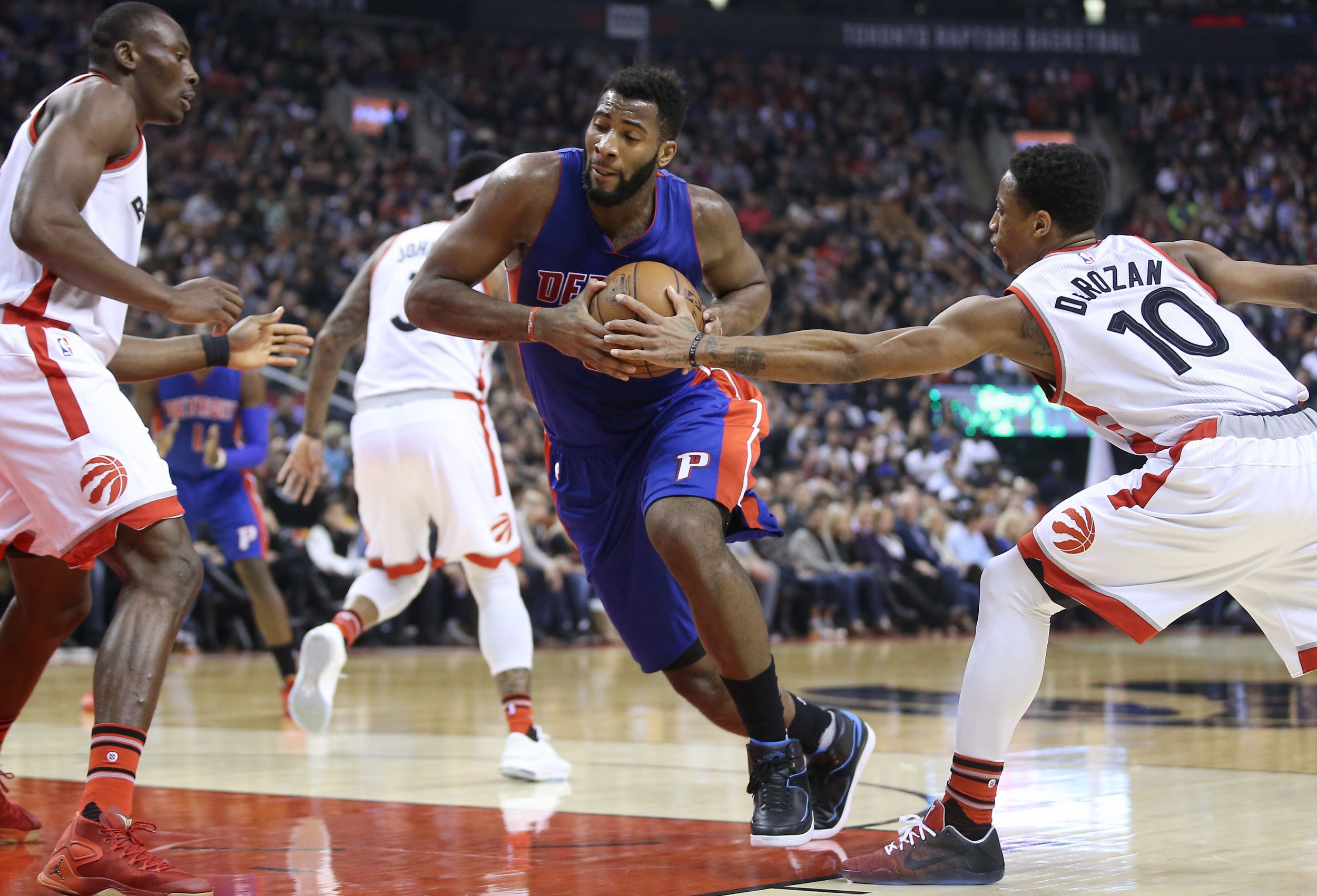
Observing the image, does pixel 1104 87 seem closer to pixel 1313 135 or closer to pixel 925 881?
pixel 1313 135

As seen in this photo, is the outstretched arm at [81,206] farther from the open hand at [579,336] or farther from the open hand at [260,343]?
the open hand at [579,336]

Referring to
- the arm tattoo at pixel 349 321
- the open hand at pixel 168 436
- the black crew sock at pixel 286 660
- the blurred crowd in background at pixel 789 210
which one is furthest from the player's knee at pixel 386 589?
the blurred crowd in background at pixel 789 210

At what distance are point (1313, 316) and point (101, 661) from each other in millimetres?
21262

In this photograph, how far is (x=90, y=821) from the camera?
3051 millimetres

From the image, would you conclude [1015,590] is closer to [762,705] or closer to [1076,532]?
[1076,532]

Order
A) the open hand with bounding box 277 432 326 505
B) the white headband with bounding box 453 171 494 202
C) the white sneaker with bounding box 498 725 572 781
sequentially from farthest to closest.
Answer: the open hand with bounding box 277 432 326 505 → the white headband with bounding box 453 171 494 202 → the white sneaker with bounding box 498 725 572 781

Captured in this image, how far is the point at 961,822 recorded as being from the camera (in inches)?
130

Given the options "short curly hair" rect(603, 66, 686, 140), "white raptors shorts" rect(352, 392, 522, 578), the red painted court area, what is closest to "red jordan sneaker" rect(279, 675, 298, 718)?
"white raptors shorts" rect(352, 392, 522, 578)

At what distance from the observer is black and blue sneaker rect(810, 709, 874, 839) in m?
3.90

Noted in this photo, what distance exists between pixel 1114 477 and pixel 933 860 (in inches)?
39.7

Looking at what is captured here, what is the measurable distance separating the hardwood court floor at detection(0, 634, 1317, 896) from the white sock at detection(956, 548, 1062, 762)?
0.35 meters

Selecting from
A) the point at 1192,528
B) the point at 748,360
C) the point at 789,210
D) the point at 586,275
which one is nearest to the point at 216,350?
the point at 586,275

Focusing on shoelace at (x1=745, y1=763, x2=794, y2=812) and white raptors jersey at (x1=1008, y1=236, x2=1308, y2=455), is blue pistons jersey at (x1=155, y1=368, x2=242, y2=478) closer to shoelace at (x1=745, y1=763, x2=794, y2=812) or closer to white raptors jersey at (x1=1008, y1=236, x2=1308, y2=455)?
shoelace at (x1=745, y1=763, x2=794, y2=812)

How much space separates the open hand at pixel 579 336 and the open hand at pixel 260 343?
0.66 metres
